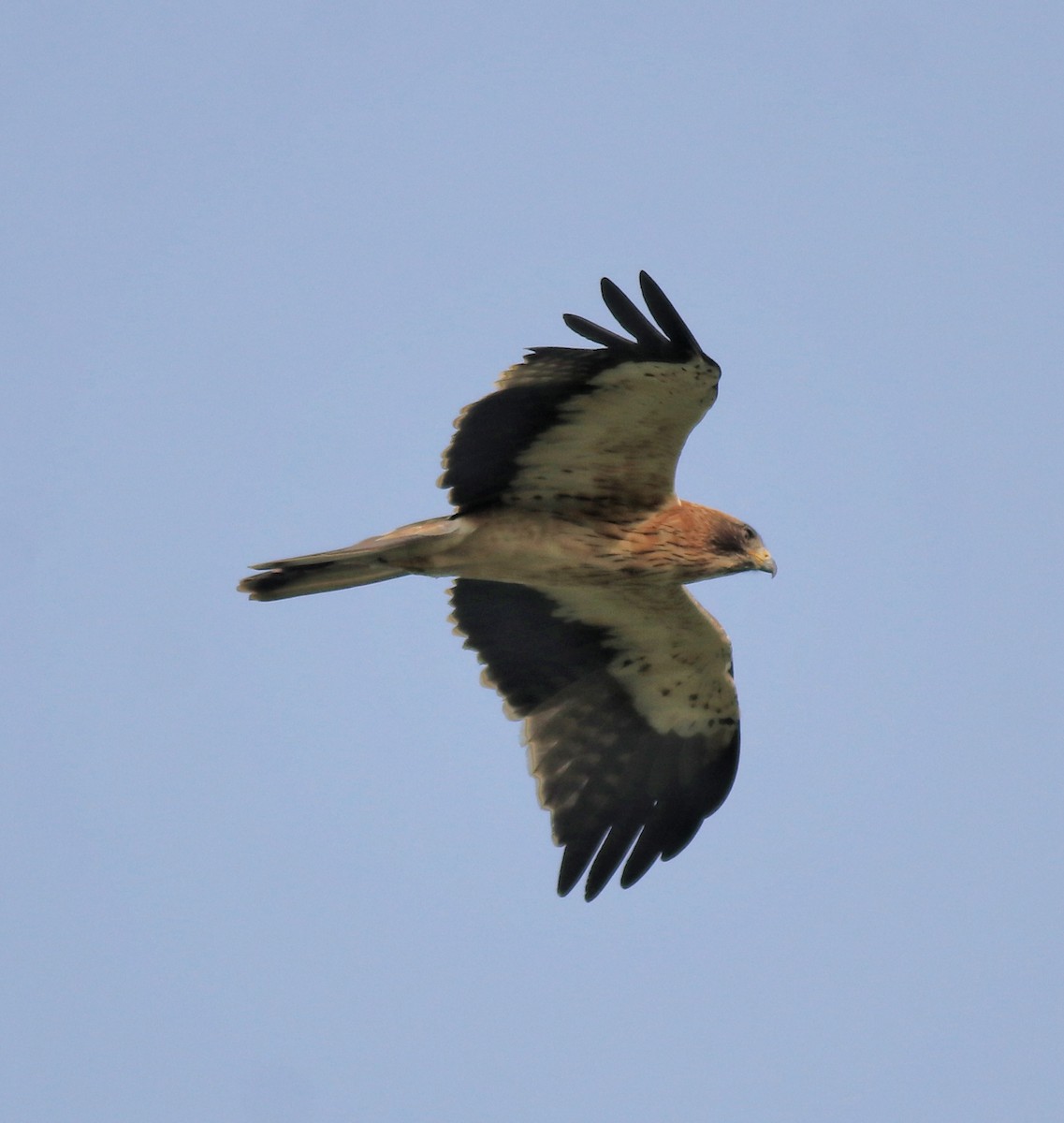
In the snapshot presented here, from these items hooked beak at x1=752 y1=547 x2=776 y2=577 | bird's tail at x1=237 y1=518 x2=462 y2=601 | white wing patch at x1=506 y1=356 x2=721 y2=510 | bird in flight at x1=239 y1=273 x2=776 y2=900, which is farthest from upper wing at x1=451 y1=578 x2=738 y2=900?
bird's tail at x1=237 y1=518 x2=462 y2=601

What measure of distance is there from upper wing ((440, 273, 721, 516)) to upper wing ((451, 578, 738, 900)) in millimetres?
865

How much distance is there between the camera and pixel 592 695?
1043cm

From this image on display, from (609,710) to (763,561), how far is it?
5.21 ft

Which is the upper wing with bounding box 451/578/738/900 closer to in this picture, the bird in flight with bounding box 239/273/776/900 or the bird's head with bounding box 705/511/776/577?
the bird in flight with bounding box 239/273/776/900

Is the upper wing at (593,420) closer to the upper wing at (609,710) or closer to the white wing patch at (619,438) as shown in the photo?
the white wing patch at (619,438)

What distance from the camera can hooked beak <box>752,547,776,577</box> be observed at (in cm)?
943

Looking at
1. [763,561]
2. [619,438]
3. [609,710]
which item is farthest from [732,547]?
[609,710]

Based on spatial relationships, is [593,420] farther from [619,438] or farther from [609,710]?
[609,710]

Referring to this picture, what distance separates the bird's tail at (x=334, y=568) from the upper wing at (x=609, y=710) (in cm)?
108

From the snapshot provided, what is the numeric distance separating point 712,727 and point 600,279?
3339 millimetres

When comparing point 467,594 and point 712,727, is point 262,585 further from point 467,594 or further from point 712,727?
point 712,727

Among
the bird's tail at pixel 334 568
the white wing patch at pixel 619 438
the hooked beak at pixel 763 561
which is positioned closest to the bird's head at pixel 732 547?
the hooked beak at pixel 763 561

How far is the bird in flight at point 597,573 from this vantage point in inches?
345

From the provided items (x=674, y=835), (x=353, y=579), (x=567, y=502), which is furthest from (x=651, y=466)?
(x=674, y=835)
